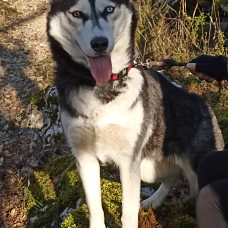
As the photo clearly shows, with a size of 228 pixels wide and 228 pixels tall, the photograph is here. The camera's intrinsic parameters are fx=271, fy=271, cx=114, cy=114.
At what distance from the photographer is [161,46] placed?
5.42 meters

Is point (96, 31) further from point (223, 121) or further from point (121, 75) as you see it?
point (223, 121)

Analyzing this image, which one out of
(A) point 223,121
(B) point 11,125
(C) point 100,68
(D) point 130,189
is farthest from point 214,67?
(B) point 11,125

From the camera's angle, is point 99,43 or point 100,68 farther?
point 100,68

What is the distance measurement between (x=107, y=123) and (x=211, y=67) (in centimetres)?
88

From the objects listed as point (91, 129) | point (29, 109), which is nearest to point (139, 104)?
point (91, 129)

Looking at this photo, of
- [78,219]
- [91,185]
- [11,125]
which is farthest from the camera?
[11,125]

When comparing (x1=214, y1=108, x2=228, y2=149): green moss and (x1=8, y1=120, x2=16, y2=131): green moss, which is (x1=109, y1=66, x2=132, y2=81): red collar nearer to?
(x1=214, y1=108, x2=228, y2=149): green moss

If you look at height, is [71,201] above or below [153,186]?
above

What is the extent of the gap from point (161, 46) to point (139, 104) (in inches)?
142

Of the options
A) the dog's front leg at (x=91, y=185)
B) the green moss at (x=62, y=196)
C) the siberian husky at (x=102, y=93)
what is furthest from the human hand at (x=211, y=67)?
the green moss at (x=62, y=196)

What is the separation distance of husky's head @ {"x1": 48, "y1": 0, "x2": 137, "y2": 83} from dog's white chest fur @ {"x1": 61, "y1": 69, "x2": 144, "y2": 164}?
0.21m

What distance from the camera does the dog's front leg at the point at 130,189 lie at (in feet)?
6.88

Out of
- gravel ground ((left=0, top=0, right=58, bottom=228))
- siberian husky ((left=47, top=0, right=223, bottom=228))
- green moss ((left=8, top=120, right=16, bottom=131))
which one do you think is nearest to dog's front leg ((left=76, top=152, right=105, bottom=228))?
siberian husky ((left=47, top=0, right=223, bottom=228))

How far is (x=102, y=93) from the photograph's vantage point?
210 cm
